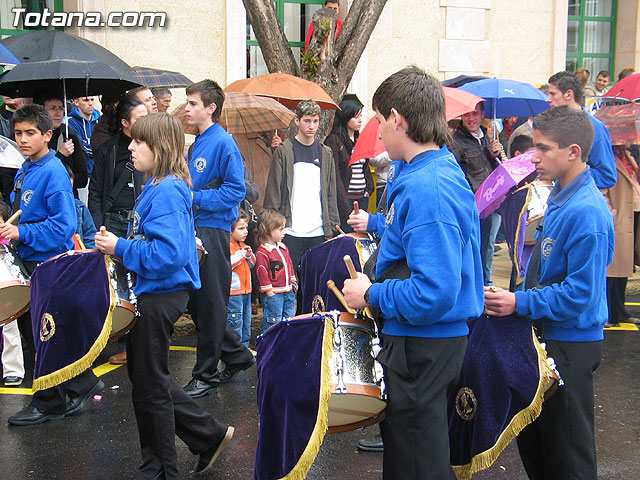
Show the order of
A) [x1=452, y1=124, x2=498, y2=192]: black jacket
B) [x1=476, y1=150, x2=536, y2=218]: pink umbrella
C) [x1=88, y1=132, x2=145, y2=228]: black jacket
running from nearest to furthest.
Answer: [x1=476, y1=150, x2=536, y2=218]: pink umbrella
[x1=88, y1=132, x2=145, y2=228]: black jacket
[x1=452, y1=124, x2=498, y2=192]: black jacket

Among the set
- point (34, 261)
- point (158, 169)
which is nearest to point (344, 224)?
point (34, 261)

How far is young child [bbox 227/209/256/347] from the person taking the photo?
6578 millimetres

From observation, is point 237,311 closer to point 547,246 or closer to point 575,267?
point 547,246

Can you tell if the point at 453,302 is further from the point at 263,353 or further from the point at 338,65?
the point at 338,65

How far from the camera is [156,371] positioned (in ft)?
13.0

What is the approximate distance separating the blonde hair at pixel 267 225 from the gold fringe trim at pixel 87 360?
2679 millimetres

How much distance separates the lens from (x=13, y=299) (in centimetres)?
488

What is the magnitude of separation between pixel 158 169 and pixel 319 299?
119cm

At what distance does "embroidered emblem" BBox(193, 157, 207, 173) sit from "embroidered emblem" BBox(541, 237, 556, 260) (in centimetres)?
283

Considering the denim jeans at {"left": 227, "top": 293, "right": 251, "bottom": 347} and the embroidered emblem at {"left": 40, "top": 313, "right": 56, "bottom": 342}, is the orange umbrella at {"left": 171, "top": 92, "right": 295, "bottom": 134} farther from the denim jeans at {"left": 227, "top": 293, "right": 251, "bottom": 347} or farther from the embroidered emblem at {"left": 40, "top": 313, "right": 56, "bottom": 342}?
the embroidered emblem at {"left": 40, "top": 313, "right": 56, "bottom": 342}

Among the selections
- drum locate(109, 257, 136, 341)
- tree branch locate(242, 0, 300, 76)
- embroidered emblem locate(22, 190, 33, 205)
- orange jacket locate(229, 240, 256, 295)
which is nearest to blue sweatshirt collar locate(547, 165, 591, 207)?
drum locate(109, 257, 136, 341)

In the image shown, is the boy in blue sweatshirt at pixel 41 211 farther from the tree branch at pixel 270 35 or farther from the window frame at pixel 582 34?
the window frame at pixel 582 34

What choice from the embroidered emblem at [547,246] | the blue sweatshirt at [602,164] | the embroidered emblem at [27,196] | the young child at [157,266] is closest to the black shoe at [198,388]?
the young child at [157,266]

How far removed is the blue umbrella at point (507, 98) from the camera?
888 cm
